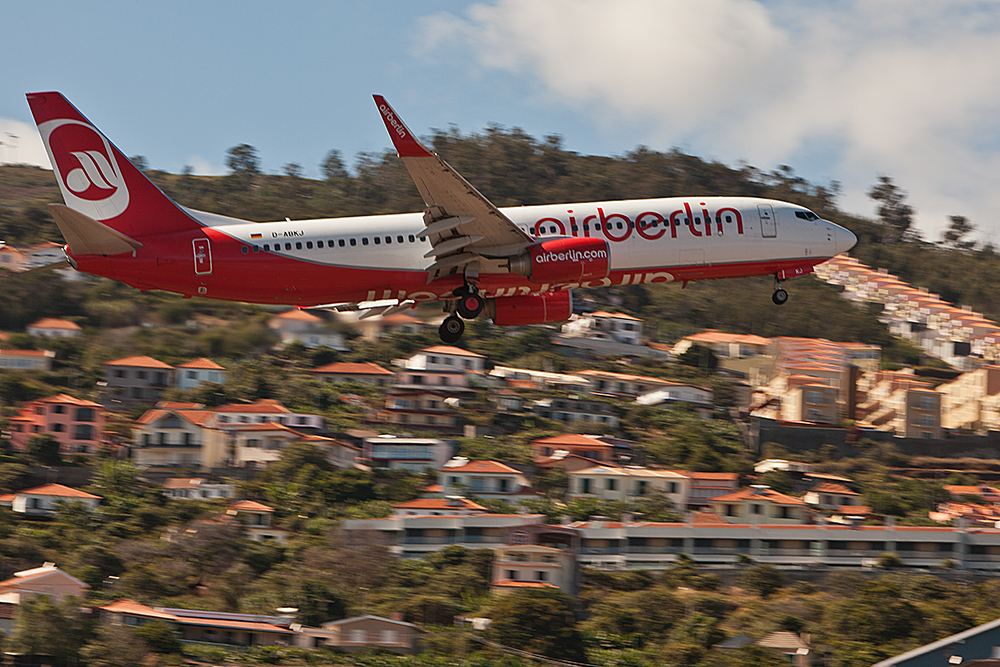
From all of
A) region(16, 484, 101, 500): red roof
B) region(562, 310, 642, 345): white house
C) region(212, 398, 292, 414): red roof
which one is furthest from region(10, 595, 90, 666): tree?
region(562, 310, 642, 345): white house

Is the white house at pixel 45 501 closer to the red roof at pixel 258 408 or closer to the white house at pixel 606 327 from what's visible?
the red roof at pixel 258 408

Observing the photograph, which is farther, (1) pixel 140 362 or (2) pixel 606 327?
(2) pixel 606 327

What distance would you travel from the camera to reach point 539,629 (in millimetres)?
51094

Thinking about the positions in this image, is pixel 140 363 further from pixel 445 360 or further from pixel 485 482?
pixel 485 482

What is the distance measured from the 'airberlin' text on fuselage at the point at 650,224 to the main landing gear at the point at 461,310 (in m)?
2.68

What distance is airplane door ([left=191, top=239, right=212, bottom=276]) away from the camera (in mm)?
32000

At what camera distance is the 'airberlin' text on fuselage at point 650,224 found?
34.7 meters

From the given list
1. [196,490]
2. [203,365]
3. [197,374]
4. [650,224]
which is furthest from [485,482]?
[650,224]

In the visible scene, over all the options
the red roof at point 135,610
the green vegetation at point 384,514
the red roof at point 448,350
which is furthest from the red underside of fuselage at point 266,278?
the red roof at point 448,350

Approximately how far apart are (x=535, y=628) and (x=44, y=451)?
133 feet

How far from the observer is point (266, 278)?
32562 millimetres

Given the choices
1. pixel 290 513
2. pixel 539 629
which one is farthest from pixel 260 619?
pixel 290 513

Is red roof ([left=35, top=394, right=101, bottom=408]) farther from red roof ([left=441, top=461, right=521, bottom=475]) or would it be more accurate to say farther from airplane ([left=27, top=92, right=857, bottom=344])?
airplane ([left=27, top=92, right=857, bottom=344])

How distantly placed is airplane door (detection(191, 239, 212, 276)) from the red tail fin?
2.61 ft
